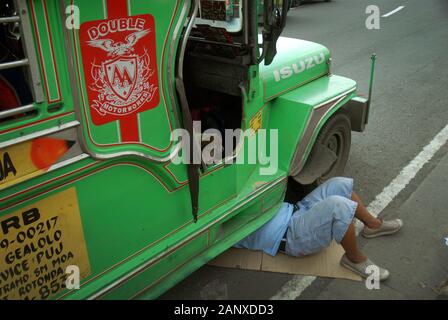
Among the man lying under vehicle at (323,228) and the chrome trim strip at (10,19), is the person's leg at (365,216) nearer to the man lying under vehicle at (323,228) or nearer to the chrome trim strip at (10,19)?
the man lying under vehicle at (323,228)

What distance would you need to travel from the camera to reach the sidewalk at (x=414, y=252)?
2.87 metres

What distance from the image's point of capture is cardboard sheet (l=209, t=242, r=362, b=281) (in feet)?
9.97

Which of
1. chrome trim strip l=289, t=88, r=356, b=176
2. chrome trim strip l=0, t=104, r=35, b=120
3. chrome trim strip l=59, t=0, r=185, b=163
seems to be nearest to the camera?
chrome trim strip l=0, t=104, r=35, b=120

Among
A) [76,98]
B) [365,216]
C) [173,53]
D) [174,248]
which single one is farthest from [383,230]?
[76,98]

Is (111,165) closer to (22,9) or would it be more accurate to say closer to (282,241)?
(22,9)

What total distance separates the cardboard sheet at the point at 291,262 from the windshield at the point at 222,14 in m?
1.62

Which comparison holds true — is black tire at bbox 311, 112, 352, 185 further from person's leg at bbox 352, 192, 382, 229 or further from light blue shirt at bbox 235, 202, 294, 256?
light blue shirt at bbox 235, 202, 294, 256

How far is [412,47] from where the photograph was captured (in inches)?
343

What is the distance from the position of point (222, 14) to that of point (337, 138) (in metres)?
1.77

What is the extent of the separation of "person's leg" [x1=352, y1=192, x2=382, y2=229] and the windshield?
1.57 m

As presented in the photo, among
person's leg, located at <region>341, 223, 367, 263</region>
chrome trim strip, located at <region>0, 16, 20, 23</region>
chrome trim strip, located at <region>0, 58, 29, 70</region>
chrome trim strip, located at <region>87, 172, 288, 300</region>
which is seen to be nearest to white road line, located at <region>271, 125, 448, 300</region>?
person's leg, located at <region>341, 223, 367, 263</region>

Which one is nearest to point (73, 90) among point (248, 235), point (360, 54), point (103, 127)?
point (103, 127)

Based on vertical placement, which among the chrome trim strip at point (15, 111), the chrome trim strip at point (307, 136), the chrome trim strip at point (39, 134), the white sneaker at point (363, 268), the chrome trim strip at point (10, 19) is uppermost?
the chrome trim strip at point (10, 19)

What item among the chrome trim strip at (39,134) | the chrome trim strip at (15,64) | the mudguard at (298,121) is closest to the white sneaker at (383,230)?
the mudguard at (298,121)
